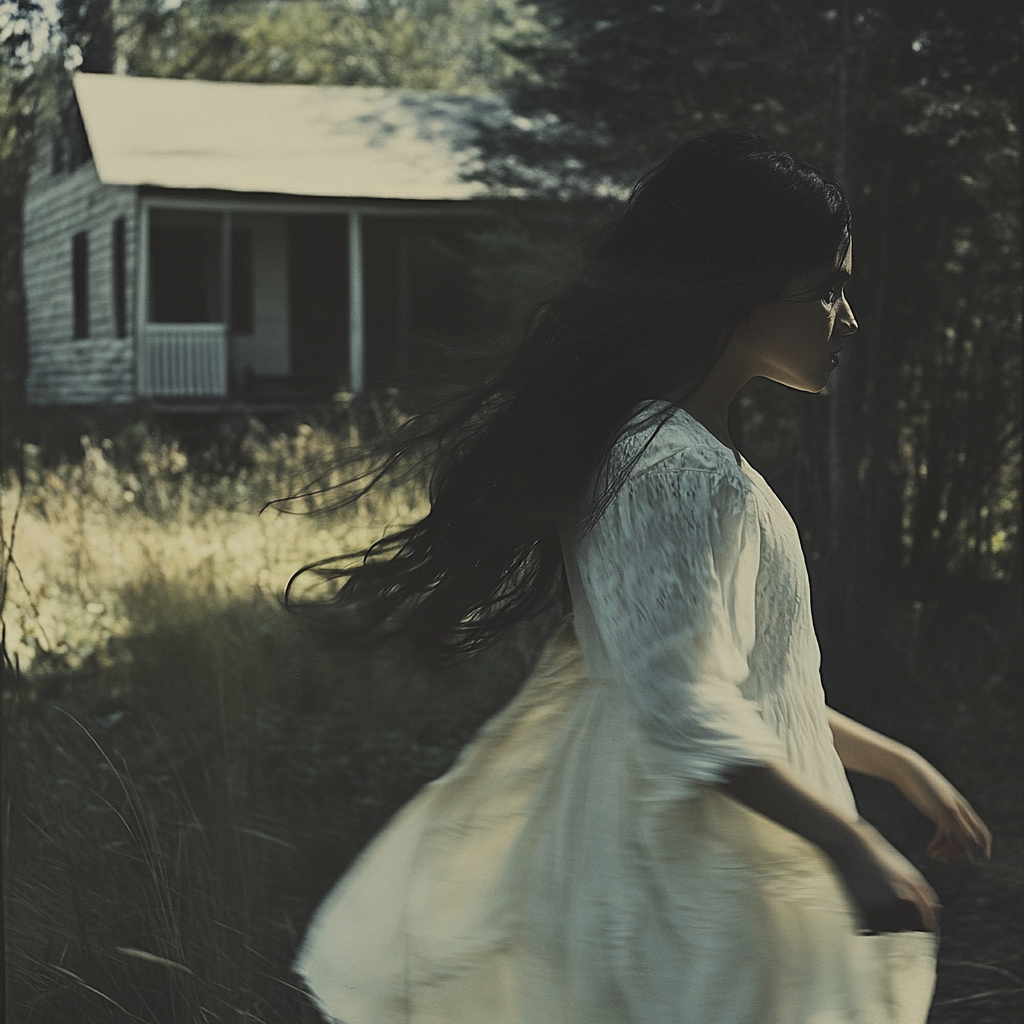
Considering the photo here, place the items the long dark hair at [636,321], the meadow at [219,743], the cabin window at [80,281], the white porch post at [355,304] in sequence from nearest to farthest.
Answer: the long dark hair at [636,321] → the meadow at [219,743] → the white porch post at [355,304] → the cabin window at [80,281]

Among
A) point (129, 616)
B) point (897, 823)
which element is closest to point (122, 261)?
point (129, 616)

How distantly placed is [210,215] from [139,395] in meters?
3.42

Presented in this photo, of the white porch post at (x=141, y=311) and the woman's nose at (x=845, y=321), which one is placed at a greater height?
the woman's nose at (x=845, y=321)

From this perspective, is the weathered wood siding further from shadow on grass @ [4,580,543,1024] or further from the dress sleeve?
the dress sleeve

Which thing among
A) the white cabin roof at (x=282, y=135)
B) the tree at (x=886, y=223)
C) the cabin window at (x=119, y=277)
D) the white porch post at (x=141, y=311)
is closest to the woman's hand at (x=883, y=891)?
the tree at (x=886, y=223)

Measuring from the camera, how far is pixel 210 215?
17.8 metres

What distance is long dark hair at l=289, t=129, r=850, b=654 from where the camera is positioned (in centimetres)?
160

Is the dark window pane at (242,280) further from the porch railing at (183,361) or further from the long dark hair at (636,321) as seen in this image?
the long dark hair at (636,321)

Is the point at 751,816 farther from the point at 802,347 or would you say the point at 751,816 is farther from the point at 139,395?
the point at 139,395

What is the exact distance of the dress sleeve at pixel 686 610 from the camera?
1.41 metres

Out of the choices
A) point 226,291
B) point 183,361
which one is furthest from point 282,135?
point 183,361

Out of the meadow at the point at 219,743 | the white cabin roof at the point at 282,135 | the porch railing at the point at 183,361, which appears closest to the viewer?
the meadow at the point at 219,743

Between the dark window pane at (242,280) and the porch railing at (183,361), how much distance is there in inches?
71.6

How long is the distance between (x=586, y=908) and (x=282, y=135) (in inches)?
632
